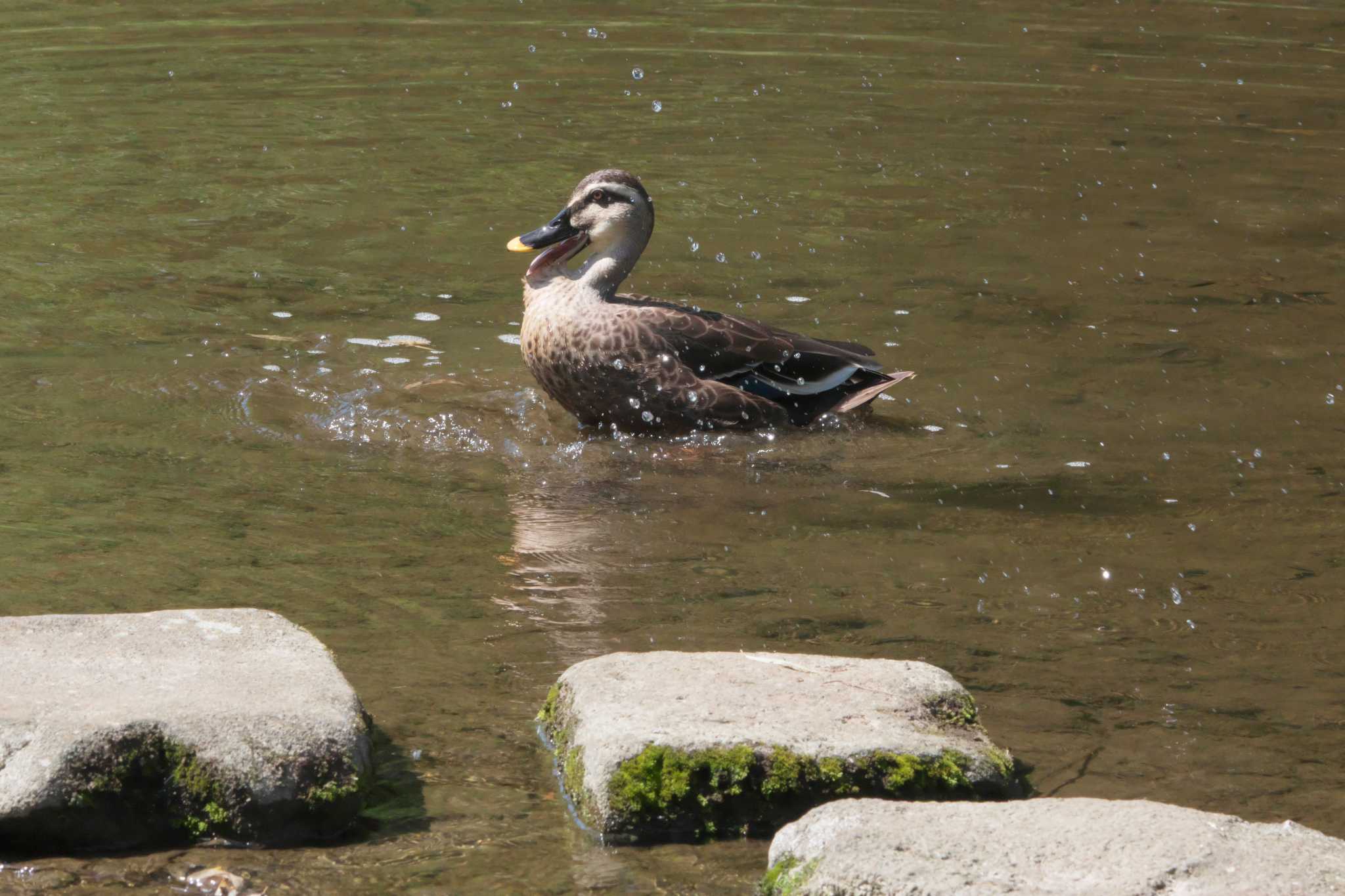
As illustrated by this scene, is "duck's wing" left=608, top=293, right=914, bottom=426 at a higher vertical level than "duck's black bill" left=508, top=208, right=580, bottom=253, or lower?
lower

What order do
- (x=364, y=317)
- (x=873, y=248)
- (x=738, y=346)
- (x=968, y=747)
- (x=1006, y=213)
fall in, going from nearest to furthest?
(x=968, y=747)
(x=738, y=346)
(x=364, y=317)
(x=873, y=248)
(x=1006, y=213)

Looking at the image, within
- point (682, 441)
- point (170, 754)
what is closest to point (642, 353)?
point (682, 441)

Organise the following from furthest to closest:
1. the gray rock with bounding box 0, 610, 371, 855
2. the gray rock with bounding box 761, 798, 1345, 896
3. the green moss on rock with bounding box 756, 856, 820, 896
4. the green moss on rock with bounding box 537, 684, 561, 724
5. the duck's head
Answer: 1. the duck's head
2. the green moss on rock with bounding box 537, 684, 561, 724
3. the gray rock with bounding box 0, 610, 371, 855
4. the green moss on rock with bounding box 756, 856, 820, 896
5. the gray rock with bounding box 761, 798, 1345, 896

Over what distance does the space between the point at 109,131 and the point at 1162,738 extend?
9533mm

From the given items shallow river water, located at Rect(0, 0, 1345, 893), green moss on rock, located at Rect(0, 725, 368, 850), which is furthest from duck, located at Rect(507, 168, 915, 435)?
green moss on rock, located at Rect(0, 725, 368, 850)

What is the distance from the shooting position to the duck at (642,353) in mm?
6785

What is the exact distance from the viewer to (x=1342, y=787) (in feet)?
12.9

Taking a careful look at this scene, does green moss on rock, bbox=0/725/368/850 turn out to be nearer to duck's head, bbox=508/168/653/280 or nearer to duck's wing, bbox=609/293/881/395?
duck's wing, bbox=609/293/881/395

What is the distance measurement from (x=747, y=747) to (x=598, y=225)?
3.96m

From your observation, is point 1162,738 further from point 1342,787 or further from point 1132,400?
point 1132,400

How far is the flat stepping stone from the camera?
3600 millimetres

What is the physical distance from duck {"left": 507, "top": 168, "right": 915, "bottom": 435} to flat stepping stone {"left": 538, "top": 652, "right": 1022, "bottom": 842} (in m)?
2.86

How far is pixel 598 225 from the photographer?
7.21 metres

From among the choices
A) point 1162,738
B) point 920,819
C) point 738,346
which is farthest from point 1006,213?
point 920,819
